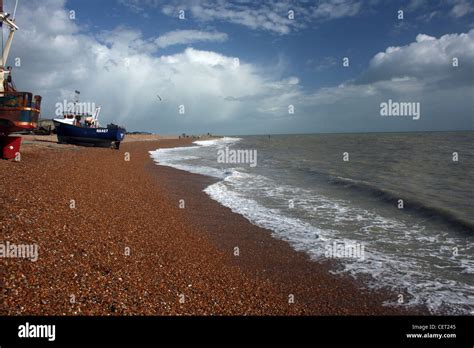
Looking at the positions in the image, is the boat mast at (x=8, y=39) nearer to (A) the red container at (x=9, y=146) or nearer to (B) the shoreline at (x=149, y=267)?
(A) the red container at (x=9, y=146)

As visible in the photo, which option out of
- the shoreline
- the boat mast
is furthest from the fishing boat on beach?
the shoreline

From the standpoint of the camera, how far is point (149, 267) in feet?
21.9

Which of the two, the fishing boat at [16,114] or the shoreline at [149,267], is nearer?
the shoreline at [149,267]

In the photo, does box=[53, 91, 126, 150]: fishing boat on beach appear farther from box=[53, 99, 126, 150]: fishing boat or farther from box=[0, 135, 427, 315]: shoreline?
box=[0, 135, 427, 315]: shoreline

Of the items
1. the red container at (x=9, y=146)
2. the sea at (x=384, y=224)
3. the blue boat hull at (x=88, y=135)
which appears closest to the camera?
the sea at (x=384, y=224)

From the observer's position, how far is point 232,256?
8.40 m

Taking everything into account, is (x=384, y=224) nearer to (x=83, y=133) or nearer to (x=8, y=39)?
(x=8, y=39)

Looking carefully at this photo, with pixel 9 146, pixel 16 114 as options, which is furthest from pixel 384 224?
pixel 16 114

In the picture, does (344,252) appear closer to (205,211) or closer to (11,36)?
(205,211)

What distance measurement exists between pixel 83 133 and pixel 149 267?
37.0 meters

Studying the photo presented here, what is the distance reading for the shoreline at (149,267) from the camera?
5.00 metres

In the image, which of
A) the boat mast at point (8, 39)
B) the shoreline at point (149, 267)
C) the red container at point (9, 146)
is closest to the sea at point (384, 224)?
the shoreline at point (149, 267)

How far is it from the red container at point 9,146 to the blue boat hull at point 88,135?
21558 mm

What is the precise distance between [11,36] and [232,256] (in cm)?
2970
